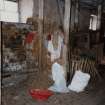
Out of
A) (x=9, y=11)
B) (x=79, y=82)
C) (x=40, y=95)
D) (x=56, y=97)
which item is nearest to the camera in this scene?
(x=40, y=95)

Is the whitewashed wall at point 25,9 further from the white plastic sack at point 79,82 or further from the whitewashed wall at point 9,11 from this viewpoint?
the white plastic sack at point 79,82

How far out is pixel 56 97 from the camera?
13.7ft

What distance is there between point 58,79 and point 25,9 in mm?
2600

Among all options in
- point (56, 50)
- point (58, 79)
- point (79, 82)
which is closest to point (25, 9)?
point (56, 50)

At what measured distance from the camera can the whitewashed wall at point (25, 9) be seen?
592cm

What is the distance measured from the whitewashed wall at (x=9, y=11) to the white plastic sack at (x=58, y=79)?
8.27 feet

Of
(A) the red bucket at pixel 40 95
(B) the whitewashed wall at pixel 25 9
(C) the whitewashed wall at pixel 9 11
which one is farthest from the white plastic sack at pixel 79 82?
(C) the whitewashed wall at pixel 9 11

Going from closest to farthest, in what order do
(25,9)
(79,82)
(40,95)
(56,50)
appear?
1. (40,95)
2. (79,82)
3. (56,50)
4. (25,9)

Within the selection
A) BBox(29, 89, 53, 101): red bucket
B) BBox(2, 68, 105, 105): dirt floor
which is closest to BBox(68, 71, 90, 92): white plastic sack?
BBox(2, 68, 105, 105): dirt floor

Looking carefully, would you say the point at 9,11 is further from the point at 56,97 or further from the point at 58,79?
the point at 56,97

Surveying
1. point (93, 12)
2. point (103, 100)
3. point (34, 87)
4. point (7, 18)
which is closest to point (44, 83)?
point (34, 87)

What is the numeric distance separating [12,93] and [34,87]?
0.59 metres

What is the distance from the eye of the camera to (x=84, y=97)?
427 cm

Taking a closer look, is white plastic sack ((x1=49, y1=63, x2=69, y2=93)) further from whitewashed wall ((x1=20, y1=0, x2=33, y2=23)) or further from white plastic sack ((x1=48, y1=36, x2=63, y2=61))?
whitewashed wall ((x1=20, y1=0, x2=33, y2=23))
